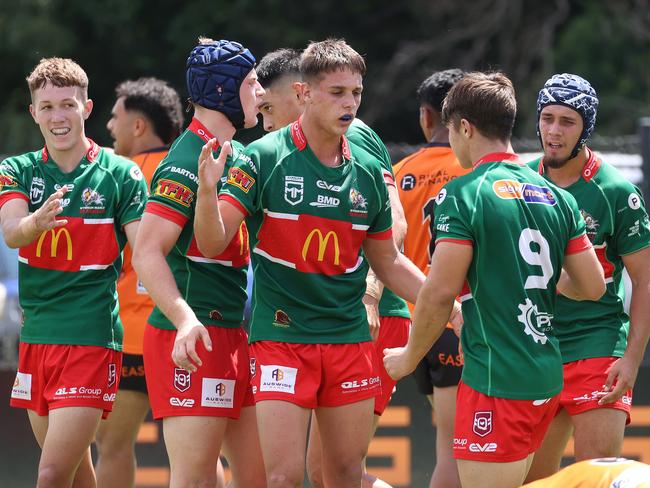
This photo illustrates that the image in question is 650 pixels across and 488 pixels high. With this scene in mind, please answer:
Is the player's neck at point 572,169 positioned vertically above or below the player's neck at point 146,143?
below

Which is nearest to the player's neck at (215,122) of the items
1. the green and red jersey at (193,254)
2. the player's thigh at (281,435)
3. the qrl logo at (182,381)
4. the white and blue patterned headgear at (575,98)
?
the green and red jersey at (193,254)

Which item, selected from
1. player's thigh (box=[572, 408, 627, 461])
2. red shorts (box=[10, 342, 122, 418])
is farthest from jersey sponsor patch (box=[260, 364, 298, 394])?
player's thigh (box=[572, 408, 627, 461])

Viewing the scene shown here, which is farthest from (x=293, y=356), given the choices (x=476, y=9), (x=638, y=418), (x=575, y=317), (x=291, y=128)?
(x=476, y=9)

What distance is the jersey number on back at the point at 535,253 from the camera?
15.3 feet

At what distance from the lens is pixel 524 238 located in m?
4.68

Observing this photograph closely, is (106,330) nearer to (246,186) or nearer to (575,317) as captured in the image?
(246,186)

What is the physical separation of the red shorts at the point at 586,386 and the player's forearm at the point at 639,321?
0.13 metres

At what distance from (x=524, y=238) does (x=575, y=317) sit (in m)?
1.07

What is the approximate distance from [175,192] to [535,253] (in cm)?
148

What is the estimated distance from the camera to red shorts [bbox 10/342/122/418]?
554 centimetres

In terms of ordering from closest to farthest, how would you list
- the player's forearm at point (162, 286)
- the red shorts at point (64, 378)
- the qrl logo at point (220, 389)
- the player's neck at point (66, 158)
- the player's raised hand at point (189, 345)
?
1. the player's raised hand at point (189, 345)
2. the player's forearm at point (162, 286)
3. the qrl logo at point (220, 389)
4. the red shorts at point (64, 378)
5. the player's neck at point (66, 158)

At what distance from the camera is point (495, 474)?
183 inches

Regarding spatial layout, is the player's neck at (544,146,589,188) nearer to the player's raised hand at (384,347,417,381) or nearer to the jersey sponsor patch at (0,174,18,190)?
the player's raised hand at (384,347,417,381)

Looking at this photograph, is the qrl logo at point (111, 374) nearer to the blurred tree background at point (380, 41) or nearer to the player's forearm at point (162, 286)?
the player's forearm at point (162, 286)
